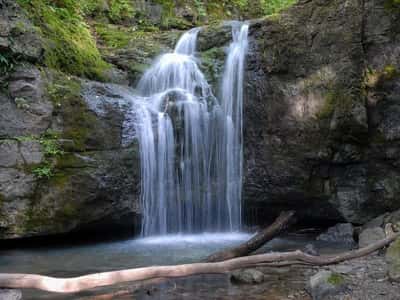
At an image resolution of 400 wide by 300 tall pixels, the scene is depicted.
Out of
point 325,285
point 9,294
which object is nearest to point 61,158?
point 9,294

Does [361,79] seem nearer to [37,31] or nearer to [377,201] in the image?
[377,201]

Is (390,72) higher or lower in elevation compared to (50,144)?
higher

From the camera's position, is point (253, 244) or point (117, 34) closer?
point (253, 244)

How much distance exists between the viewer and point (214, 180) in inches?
360

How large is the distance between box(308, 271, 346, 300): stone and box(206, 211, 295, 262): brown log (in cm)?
136

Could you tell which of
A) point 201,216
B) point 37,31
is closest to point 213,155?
A: point 201,216

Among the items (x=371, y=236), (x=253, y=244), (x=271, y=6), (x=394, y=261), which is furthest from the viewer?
(x=271, y=6)

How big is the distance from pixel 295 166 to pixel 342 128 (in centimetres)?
115

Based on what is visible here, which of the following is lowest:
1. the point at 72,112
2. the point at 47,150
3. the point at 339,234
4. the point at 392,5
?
the point at 339,234

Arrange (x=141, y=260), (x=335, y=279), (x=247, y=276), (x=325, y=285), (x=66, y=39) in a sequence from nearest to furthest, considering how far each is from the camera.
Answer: (x=325, y=285), (x=335, y=279), (x=247, y=276), (x=141, y=260), (x=66, y=39)

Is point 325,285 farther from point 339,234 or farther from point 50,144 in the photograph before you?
point 50,144

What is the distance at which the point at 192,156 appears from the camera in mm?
9031

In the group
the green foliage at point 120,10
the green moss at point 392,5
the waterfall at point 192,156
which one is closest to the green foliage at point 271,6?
the green foliage at point 120,10

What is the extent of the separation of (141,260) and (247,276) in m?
2.06
